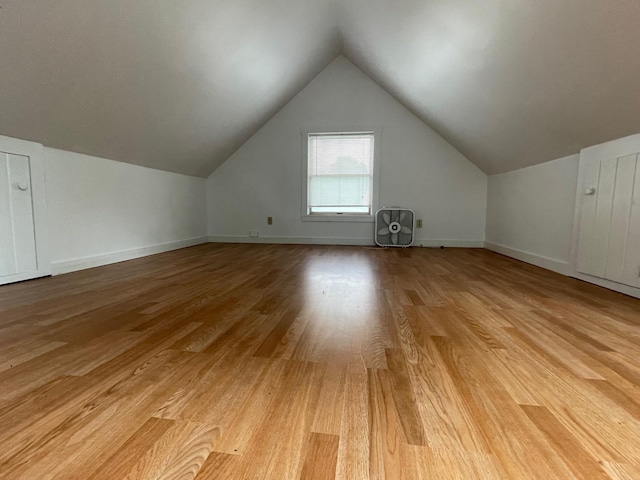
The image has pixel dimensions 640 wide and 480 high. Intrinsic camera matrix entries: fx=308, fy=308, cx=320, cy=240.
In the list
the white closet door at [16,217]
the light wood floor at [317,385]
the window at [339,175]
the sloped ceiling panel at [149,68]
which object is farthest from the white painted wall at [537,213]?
the white closet door at [16,217]

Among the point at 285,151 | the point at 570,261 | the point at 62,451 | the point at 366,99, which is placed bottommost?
the point at 62,451

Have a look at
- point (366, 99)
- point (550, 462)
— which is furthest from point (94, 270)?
point (366, 99)

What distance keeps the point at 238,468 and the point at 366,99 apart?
4719 mm

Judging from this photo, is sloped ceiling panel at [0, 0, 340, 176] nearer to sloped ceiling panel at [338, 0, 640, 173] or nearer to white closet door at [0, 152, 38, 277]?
white closet door at [0, 152, 38, 277]

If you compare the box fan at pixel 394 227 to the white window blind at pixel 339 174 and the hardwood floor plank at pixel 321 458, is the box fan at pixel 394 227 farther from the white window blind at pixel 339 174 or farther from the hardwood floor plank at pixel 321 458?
the hardwood floor plank at pixel 321 458

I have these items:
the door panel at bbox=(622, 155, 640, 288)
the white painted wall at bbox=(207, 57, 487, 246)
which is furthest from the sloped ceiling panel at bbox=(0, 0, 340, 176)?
the door panel at bbox=(622, 155, 640, 288)

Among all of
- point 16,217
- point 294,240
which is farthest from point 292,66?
point 16,217

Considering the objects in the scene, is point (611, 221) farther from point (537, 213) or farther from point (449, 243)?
point (449, 243)

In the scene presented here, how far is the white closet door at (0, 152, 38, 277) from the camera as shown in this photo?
7.39 feet

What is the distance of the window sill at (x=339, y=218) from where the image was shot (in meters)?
4.68

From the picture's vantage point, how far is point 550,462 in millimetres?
694

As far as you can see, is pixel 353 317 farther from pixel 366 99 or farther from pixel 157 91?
pixel 366 99

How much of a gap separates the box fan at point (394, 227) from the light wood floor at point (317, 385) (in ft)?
7.81

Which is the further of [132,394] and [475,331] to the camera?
[475,331]
